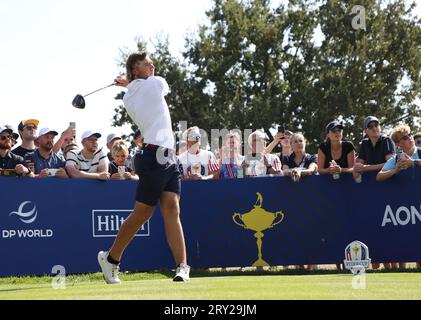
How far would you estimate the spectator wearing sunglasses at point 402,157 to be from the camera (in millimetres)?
11906

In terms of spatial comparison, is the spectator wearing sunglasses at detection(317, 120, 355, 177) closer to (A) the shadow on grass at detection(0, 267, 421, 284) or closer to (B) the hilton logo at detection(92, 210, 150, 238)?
(A) the shadow on grass at detection(0, 267, 421, 284)

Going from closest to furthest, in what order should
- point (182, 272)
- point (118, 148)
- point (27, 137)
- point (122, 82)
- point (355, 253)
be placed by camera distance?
1. point (182, 272)
2. point (122, 82)
3. point (355, 253)
4. point (27, 137)
5. point (118, 148)

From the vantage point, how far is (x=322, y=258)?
1255cm

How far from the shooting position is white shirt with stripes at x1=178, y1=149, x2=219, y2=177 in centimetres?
1347

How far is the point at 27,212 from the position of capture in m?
11.9

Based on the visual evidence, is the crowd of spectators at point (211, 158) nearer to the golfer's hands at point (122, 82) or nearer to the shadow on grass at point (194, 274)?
the shadow on grass at point (194, 274)

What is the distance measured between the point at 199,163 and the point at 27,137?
263 cm

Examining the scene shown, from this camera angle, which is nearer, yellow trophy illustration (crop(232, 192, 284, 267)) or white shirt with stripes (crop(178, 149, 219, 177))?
yellow trophy illustration (crop(232, 192, 284, 267))

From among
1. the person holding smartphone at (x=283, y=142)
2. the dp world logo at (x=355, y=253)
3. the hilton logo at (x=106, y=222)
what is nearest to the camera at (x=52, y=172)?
the hilton logo at (x=106, y=222)

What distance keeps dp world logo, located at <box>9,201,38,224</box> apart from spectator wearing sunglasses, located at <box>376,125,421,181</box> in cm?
474

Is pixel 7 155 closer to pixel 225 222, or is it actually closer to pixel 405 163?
pixel 225 222

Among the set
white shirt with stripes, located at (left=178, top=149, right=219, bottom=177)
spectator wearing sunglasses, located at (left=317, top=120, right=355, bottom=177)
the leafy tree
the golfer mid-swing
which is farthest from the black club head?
the leafy tree

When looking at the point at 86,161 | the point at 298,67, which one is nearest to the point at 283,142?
the point at 86,161
